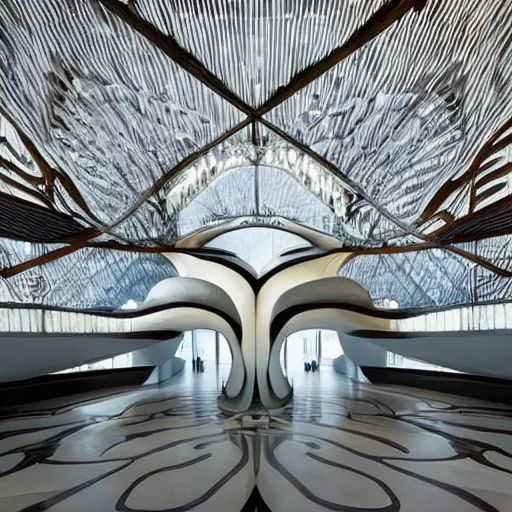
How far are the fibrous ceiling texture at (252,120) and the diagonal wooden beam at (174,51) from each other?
0.4 inches

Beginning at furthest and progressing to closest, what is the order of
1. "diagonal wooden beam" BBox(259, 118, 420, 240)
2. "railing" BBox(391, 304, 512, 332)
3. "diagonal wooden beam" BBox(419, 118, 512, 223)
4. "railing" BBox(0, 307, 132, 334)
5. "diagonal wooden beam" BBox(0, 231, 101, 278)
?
"railing" BBox(391, 304, 512, 332) < "diagonal wooden beam" BBox(0, 231, 101, 278) < "railing" BBox(0, 307, 132, 334) < "diagonal wooden beam" BBox(259, 118, 420, 240) < "diagonal wooden beam" BBox(419, 118, 512, 223)

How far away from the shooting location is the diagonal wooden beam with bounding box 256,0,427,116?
267 centimetres

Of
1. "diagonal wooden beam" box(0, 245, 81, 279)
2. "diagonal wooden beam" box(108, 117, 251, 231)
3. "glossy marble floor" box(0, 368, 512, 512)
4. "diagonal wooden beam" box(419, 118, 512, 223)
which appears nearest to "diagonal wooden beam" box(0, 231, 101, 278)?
"diagonal wooden beam" box(0, 245, 81, 279)

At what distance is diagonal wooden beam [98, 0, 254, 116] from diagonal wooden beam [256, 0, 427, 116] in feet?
1.02

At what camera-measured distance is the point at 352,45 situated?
2998 mm

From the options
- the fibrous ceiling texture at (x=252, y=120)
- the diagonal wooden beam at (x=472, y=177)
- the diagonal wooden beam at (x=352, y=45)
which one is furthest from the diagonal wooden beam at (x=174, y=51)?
the diagonal wooden beam at (x=472, y=177)

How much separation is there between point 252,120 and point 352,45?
1.19m

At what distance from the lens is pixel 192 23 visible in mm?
2805

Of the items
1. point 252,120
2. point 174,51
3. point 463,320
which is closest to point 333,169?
point 252,120

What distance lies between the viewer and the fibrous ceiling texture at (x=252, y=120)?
2.80m

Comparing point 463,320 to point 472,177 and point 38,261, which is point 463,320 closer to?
point 472,177

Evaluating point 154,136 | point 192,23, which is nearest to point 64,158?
point 154,136

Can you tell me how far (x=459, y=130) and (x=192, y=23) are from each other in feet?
7.40

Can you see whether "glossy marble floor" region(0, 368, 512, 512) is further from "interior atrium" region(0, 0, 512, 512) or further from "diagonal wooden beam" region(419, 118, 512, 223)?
"diagonal wooden beam" region(419, 118, 512, 223)
